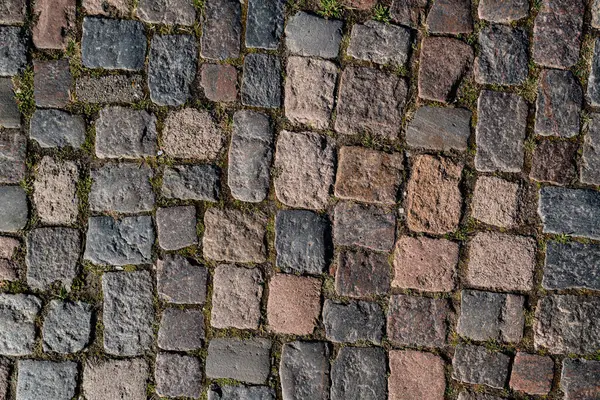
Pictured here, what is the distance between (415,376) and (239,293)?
3.92 ft

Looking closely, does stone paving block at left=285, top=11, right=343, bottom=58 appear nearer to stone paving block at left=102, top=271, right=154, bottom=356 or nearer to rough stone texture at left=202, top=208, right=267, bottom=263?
rough stone texture at left=202, top=208, right=267, bottom=263

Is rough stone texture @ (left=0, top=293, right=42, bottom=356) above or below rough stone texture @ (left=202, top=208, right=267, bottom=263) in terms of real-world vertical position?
below

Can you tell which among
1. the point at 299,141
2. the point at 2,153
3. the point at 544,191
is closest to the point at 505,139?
the point at 544,191

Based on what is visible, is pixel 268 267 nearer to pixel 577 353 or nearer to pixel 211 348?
pixel 211 348

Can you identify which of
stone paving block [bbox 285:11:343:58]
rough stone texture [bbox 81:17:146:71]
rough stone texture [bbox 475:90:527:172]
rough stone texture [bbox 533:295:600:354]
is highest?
stone paving block [bbox 285:11:343:58]

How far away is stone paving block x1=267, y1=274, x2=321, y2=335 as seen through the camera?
11.5ft

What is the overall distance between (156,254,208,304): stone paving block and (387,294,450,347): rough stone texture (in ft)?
3.93

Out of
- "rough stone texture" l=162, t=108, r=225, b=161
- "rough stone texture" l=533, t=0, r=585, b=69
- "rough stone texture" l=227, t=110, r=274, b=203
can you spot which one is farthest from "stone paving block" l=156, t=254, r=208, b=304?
"rough stone texture" l=533, t=0, r=585, b=69

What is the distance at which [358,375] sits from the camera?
354cm

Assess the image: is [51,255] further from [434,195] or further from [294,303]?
[434,195]

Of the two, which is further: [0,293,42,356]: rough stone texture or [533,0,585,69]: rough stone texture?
[0,293,42,356]: rough stone texture

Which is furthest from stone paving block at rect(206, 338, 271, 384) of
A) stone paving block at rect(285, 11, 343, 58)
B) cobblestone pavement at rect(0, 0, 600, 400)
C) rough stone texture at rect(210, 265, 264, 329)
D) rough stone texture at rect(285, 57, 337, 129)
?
stone paving block at rect(285, 11, 343, 58)

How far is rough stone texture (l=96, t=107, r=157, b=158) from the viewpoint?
3.51 m

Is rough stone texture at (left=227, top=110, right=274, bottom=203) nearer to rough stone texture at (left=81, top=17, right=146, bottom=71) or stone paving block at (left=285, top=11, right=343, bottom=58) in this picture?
stone paving block at (left=285, top=11, right=343, bottom=58)
